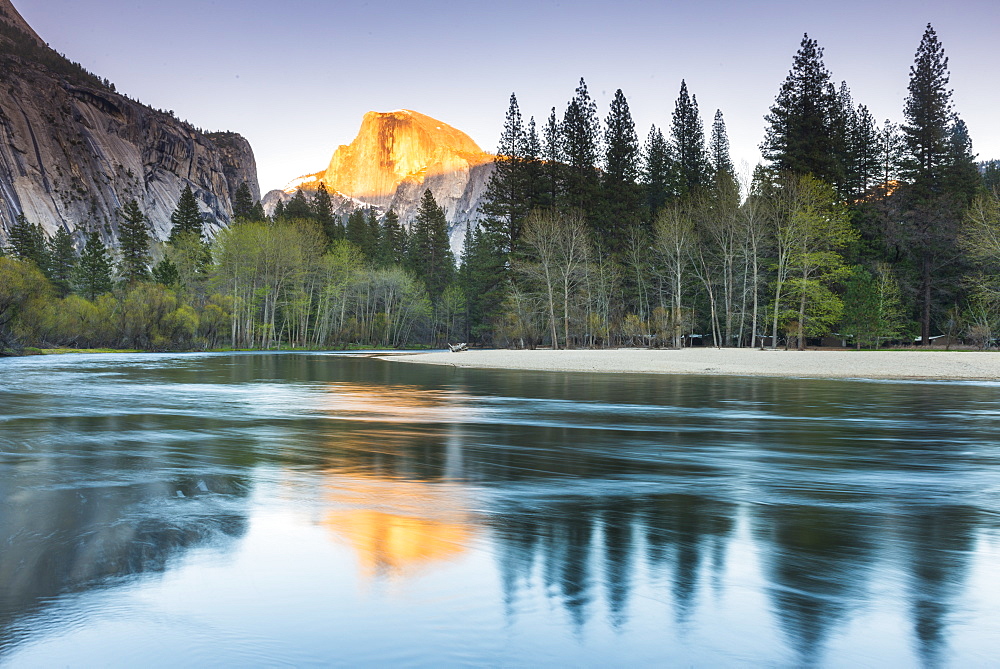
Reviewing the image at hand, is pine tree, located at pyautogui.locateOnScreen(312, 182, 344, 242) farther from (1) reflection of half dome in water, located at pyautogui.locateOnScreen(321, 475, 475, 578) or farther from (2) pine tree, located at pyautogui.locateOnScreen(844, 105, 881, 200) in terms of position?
(1) reflection of half dome in water, located at pyautogui.locateOnScreen(321, 475, 475, 578)

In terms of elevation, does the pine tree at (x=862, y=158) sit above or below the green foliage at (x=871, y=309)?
above

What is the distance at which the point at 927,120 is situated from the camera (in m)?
59.7

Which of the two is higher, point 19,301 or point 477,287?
point 477,287

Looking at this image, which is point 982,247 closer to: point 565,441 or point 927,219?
point 927,219

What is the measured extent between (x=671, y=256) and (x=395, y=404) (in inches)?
1718

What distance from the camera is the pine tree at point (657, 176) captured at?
76.1m

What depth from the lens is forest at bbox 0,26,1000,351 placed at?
5084cm

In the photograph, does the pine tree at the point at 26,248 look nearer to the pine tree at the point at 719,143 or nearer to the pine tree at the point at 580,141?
the pine tree at the point at 580,141

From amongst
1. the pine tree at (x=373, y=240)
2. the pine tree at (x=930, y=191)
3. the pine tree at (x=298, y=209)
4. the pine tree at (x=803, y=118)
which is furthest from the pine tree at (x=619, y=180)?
the pine tree at (x=298, y=209)

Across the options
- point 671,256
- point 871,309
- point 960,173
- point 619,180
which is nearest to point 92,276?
point 619,180

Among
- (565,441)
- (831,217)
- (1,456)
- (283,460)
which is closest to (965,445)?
(565,441)

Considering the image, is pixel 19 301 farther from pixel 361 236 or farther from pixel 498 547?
pixel 361 236

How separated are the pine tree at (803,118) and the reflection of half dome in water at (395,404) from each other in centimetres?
4811

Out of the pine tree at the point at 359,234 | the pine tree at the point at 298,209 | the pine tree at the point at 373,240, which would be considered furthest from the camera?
the pine tree at the point at 298,209
